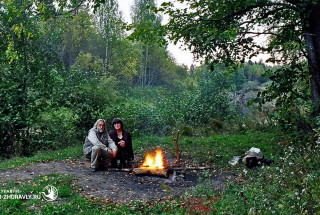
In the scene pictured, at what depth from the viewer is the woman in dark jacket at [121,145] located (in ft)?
29.3

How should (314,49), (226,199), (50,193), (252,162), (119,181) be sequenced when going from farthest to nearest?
1. (252,162)
2. (314,49)
3. (119,181)
4. (50,193)
5. (226,199)

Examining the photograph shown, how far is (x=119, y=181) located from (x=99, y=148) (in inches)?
46.8

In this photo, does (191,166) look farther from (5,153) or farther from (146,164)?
(5,153)

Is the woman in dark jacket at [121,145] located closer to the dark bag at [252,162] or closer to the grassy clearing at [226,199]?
the grassy clearing at [226,199]

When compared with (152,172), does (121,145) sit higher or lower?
higher

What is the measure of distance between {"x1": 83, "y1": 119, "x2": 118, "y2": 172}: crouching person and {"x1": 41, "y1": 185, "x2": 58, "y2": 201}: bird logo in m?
2.15

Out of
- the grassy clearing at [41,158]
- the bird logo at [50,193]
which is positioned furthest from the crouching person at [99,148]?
the bird logo at [50,193]

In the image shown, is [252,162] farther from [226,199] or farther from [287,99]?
[226,199]

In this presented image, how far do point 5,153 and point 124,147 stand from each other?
4.84 meters

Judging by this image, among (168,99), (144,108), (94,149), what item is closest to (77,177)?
(94,149)

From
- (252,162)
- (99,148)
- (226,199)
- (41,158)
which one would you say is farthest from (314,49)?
(41,158)

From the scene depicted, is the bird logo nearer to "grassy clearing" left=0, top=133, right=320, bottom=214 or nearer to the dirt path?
"grassy clearing" left=0, top=133, right=320, bottom=214

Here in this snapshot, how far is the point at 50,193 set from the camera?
5785mm

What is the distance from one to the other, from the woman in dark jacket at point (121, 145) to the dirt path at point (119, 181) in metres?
0.70
